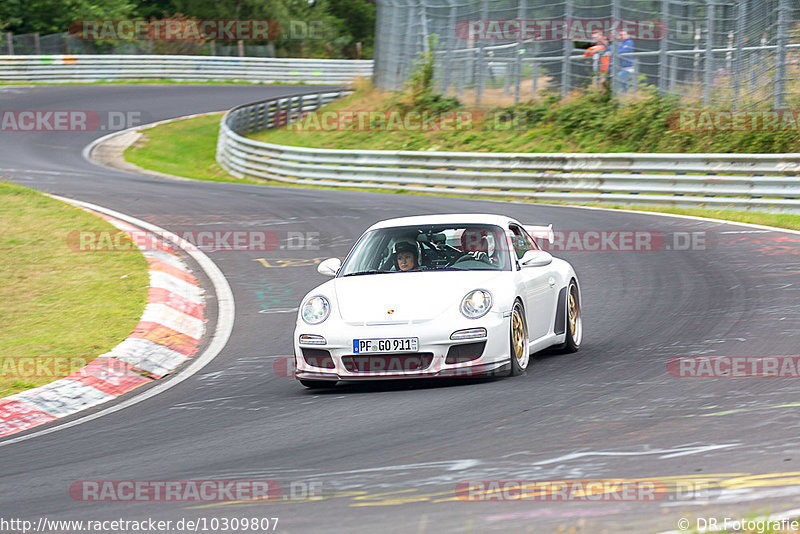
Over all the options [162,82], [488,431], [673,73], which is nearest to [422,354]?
[488,431]

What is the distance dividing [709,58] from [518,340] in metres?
16.4

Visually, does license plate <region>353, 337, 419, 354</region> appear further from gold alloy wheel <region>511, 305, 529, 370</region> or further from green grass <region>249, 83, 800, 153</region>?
green grass <region>249, 83, 800, 153</region>

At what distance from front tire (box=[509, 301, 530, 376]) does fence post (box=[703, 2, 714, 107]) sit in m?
16.2

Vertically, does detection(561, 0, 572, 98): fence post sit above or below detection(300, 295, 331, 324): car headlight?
above

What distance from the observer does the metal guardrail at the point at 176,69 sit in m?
49.2

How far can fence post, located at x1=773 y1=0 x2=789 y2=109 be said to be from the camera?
20531 mm

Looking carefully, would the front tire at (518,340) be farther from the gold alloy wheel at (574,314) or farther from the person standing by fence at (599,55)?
the person standing by fence at (599,55)

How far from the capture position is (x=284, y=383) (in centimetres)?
843

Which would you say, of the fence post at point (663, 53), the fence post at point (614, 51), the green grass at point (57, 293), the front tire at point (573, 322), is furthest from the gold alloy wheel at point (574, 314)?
the fence post at point (614, 51)

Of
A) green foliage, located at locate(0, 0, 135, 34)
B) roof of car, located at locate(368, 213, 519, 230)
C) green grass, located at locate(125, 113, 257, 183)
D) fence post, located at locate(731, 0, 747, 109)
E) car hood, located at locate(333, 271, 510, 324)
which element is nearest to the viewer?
car hood, located at locate(333, 271, 510, 324)

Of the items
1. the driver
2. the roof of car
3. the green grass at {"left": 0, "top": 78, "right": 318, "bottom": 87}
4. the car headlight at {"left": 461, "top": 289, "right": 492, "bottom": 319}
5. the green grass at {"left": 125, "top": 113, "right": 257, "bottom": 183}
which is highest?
the roof of car

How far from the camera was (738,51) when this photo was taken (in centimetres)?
2208

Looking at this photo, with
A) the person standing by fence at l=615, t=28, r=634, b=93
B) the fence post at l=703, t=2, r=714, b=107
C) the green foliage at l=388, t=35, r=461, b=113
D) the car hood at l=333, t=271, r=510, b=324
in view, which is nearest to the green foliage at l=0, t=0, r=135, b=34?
the green foliage at l=388, t=35, r=461, b=113

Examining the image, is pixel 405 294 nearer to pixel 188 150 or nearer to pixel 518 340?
pixel 518 340
